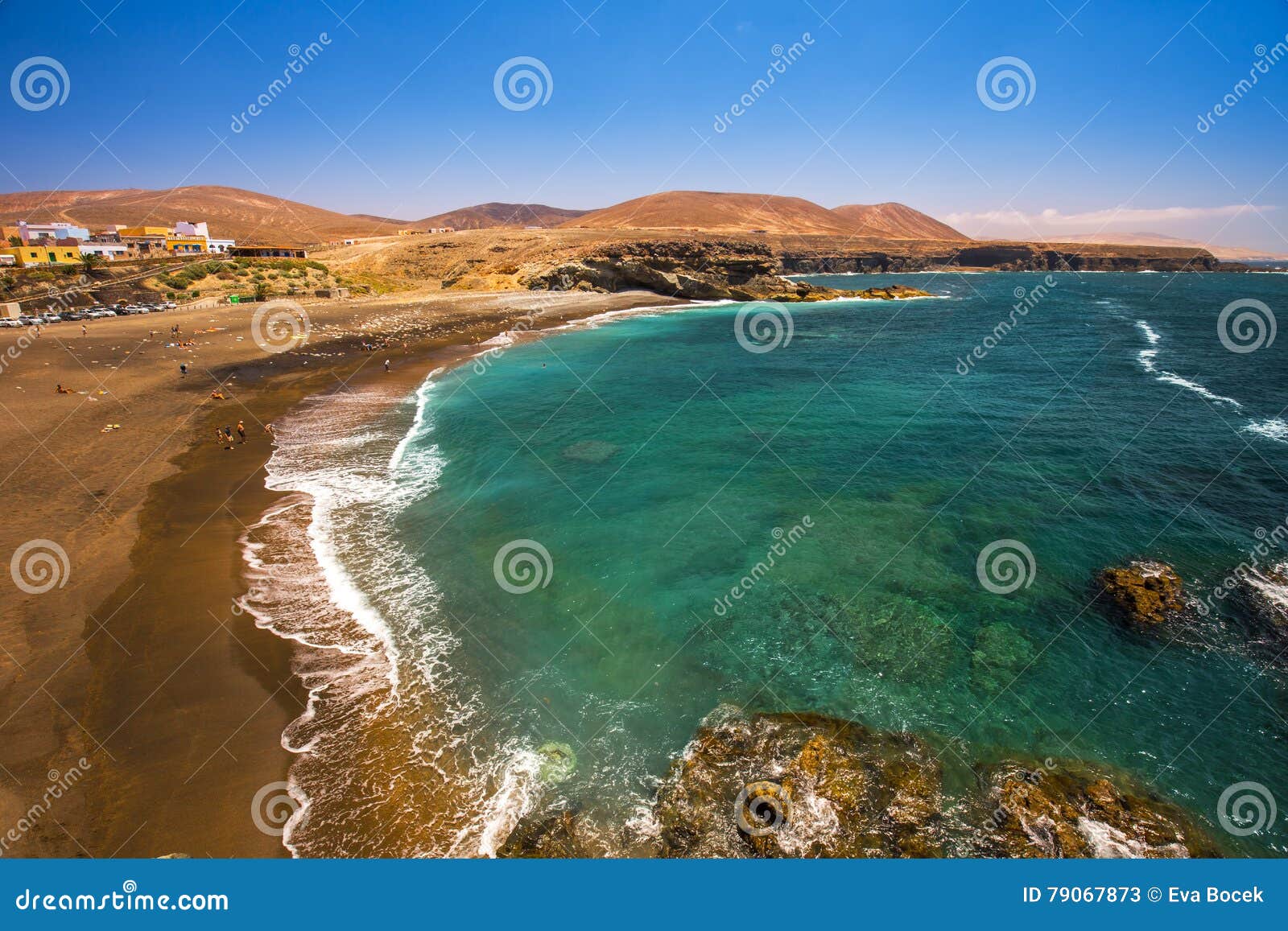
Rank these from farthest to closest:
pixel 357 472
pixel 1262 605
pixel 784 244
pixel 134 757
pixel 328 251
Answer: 1. pixel 784 244
2. pixel 328 251
3. pixel 357 472
4. pixel 1262 605
5. pixel 134 757

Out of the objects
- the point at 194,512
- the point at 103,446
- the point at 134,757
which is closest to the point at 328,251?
the point at 103,446

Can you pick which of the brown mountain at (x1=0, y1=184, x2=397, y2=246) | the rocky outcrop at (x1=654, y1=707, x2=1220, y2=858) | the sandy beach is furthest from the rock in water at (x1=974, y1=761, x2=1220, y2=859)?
the brown mountain at (x1=0, y1=184, x2=397, y2=246)

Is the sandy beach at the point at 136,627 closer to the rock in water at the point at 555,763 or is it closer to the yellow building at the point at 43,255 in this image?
the rock in water at the point at 555,763

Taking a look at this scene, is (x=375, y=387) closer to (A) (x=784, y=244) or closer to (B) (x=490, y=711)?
(B) (x=490, y=711)

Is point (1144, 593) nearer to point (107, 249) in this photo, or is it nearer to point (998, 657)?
point (998, 657)

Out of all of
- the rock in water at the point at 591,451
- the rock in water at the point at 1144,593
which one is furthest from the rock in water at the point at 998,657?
the rock in water at the point at 591,451

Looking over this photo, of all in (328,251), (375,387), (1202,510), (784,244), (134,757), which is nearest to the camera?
(134,757)

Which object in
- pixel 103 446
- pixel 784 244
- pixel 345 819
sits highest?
pixel 784 244
